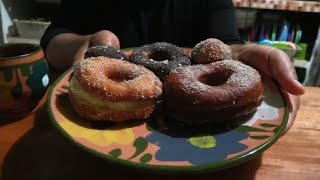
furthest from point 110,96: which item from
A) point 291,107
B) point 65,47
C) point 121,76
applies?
point 65,47

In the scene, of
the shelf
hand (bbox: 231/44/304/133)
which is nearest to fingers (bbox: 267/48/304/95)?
hand (bbox: 231/44/304/133)

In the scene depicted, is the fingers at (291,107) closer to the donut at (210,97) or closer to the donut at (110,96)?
the donut at (210,97)

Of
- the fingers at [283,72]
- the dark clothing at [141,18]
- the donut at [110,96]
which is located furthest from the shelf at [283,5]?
the donut at [110,96]

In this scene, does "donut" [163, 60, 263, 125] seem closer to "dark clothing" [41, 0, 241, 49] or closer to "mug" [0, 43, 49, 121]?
"mug" [0, 43, 49, 121]

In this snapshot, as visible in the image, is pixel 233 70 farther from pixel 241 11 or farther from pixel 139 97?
pixel 241 11

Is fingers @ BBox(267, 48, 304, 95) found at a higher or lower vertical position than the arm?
higher

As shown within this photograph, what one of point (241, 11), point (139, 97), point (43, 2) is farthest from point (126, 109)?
point (43, 2)
